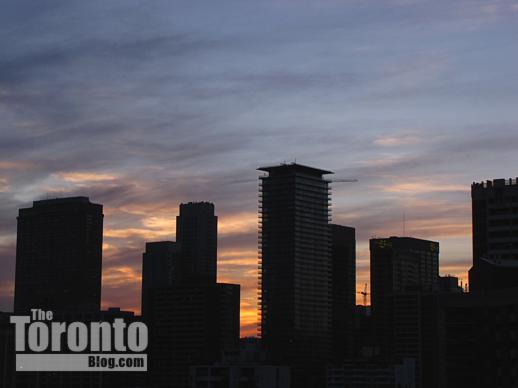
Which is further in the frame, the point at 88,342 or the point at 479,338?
the point at 479,338

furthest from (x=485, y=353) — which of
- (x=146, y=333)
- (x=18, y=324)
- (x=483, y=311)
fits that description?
(x=18, y=324)

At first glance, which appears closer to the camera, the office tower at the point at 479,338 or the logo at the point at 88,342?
the logo at the point at 88,342

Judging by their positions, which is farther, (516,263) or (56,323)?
(516,263)

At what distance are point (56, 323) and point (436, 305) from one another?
44.2 metres

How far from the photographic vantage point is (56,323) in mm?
70438

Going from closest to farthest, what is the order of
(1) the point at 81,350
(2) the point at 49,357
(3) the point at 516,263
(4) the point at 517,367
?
(1) the point at 81,350 < (2) the point at 49,357 < (4) the point at 517,367 < (3) the point at 516,263

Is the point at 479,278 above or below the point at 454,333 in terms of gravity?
above

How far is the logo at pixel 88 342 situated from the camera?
68.4m

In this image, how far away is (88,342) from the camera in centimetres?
7150

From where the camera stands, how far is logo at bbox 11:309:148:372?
68438mm

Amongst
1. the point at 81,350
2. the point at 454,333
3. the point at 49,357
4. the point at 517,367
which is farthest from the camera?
the point at 454,333

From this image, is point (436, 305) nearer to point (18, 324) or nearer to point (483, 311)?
point (483, 311)

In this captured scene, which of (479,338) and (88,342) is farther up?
(479,338)

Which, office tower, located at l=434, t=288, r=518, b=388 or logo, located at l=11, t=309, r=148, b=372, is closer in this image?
logo, located at l=11, t=309, r=148, b=372
